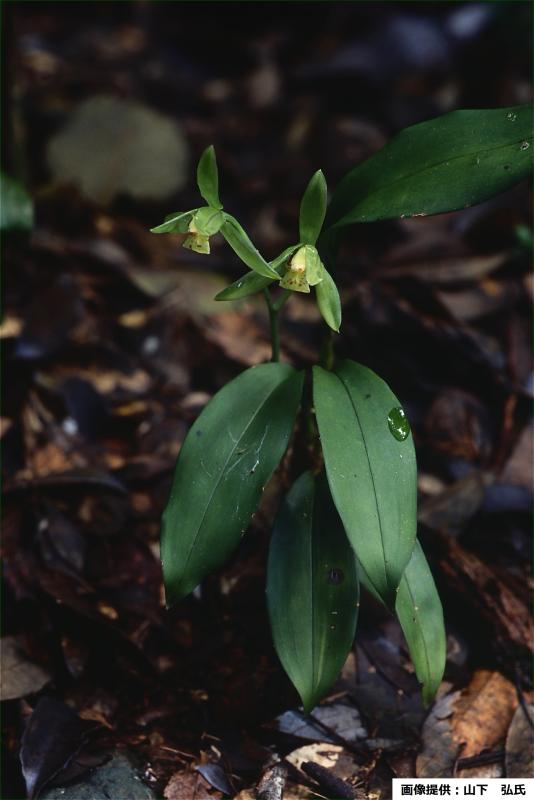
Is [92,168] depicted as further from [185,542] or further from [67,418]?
[185,542]

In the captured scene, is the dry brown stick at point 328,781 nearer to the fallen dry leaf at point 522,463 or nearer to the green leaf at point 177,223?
the fallen dry leaf at point 522,463

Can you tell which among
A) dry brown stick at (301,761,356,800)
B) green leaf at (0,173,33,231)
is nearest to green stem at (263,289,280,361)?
dry brown stick at (301,761,356,800)

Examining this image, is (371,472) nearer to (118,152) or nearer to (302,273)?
(302,273)

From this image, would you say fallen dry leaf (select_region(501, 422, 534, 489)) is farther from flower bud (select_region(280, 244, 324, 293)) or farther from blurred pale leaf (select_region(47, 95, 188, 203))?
blurred pale leaf (select_region(47, 95, 188, 203))

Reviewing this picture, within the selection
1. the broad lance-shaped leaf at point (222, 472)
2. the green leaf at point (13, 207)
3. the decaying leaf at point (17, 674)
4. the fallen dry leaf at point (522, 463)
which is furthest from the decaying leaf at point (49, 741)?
the green leaf at point (13, 207)

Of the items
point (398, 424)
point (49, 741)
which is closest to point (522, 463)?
point (398, 424)

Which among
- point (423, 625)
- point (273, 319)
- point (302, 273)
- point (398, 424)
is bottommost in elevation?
point (423, 625)
